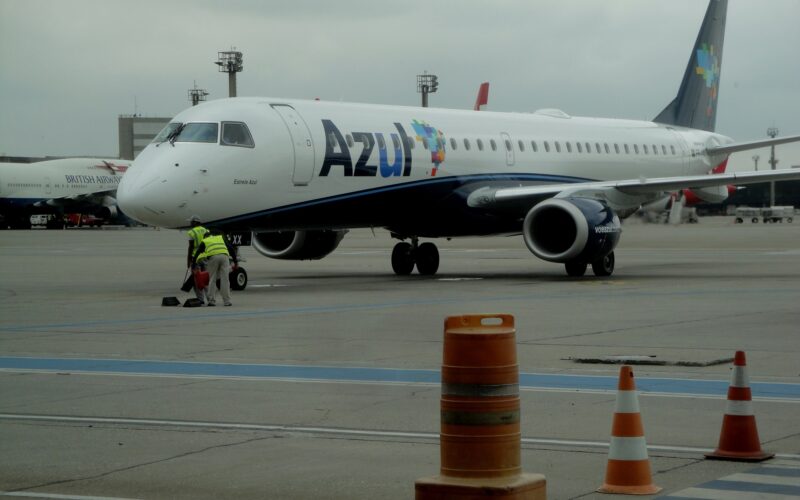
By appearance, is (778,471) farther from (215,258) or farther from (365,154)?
(365,154)

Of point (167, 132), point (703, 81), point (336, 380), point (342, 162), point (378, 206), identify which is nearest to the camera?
point (336, 380)

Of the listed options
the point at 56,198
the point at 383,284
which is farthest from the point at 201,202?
the point at 56,198

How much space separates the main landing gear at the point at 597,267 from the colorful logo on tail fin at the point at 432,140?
3565mm

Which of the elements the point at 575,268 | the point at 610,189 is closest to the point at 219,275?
the point at 575,268

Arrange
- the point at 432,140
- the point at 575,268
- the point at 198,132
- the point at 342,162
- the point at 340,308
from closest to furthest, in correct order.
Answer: the point at 340,308 < the point at 198,132 < the point at 342,162 < the point at 575,268 < the point at 432,140

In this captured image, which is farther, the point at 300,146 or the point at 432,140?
the point at 432,140

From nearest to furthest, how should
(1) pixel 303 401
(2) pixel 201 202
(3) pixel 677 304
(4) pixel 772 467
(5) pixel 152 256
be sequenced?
(4) pixel 772 467 → (1) pixel 303 401 → (3) pixel 677 304 → (2) pixel 201 202 → (5) pixel 152 256

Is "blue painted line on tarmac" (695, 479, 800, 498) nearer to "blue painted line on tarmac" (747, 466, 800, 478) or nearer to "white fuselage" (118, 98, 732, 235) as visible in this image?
"blue painted line on tarmac" (747, 466, 800, 478)

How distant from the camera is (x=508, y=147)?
101 ft

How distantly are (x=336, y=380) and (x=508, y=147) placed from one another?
18662mm

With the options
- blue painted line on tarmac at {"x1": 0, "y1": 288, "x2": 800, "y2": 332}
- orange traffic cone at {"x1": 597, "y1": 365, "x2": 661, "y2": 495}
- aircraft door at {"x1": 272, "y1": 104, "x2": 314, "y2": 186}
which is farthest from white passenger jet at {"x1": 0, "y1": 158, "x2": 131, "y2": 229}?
orange traffic cone at {"x1": 597, "y1": 365, "x2": 661, "y2": 495}

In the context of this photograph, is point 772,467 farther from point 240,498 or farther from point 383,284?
point 383,284

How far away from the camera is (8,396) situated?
11656 millimetres

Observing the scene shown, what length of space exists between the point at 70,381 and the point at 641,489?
22.6 ft
